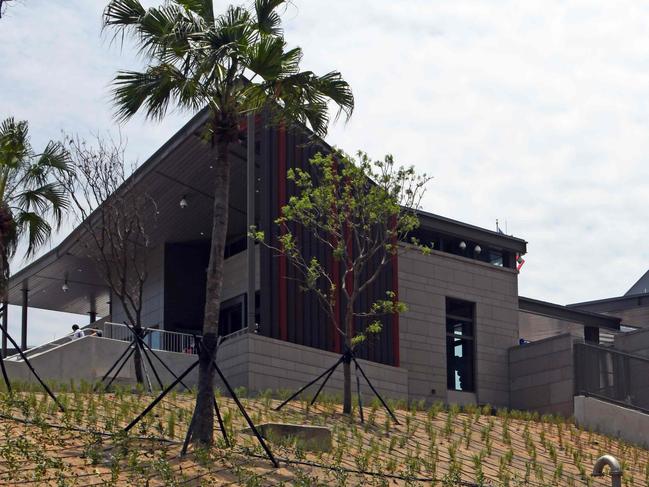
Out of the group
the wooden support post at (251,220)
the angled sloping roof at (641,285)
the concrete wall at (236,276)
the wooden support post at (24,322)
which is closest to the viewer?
the wooden support post at (251,220)

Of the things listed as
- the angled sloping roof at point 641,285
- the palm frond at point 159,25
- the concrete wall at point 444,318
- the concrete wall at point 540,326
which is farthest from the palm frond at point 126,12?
the angled sloping roof at point 641,285

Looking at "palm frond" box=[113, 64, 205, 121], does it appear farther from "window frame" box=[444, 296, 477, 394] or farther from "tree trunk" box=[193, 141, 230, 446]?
"window frame" box=[444, 296, 477, 394]

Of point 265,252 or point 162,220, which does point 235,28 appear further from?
point 162,220

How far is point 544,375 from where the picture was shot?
37938mm

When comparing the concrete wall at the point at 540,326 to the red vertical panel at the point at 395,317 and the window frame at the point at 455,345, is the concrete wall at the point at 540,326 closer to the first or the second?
the window frame at the point at 455,345

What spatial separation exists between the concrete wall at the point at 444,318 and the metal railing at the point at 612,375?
7.95 metres

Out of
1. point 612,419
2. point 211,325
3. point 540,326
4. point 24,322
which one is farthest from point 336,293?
point 24,322

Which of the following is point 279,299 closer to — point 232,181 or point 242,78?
point 232,181

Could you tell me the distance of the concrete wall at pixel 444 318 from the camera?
122 feet

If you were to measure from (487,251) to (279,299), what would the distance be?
13.2 m

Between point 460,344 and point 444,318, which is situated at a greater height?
point 444,318

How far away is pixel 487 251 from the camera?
41.4m

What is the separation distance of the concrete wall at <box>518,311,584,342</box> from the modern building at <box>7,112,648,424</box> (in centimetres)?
6

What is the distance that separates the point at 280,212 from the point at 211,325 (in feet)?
46.4
